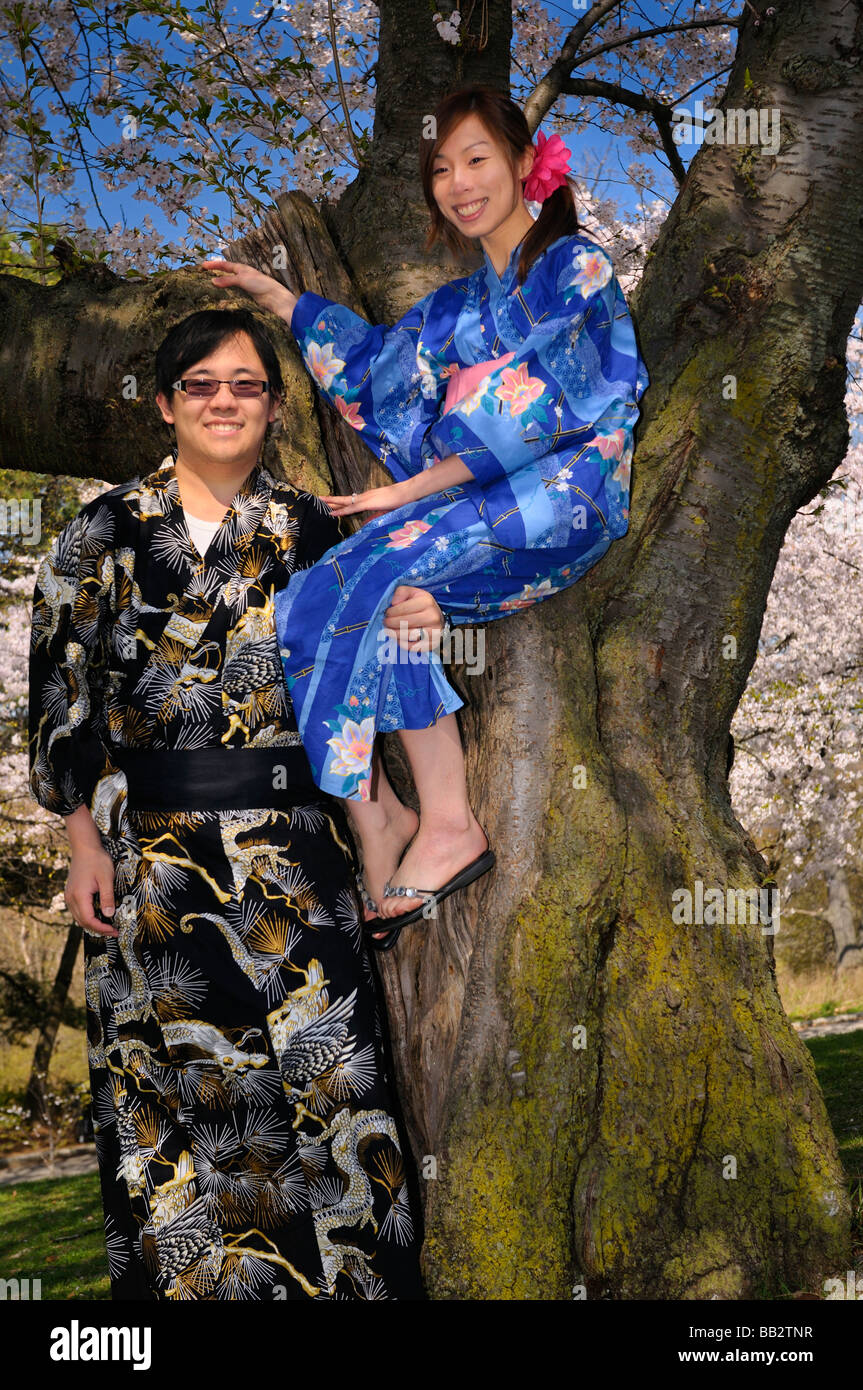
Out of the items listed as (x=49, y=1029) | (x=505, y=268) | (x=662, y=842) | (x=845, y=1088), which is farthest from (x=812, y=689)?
(x=505, y=268)

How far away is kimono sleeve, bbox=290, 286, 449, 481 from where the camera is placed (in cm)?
350

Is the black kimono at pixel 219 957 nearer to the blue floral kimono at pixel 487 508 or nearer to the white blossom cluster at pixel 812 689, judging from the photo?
the blue floral kimono at pixel 487 508

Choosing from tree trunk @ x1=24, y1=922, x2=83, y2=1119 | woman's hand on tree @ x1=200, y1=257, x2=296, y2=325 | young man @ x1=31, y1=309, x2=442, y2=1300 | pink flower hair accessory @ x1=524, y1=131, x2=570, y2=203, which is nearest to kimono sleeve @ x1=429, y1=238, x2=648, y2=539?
pink flower hair accessory @ x1=524, y1=131, x2=570, y2=203

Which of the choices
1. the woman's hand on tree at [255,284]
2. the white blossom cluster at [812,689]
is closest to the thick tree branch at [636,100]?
the woman's hand on tree at [255,284]

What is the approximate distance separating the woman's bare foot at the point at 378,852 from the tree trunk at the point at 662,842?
0.73 ft

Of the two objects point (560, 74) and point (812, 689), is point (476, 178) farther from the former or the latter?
point (812, 689)

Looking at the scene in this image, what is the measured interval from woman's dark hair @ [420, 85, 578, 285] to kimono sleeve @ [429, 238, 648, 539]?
7 cm

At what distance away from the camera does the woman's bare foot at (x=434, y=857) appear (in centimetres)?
321

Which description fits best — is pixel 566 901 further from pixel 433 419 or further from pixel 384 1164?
pixel 433 419

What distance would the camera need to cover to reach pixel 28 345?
4.30m

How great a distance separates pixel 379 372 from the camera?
11.7ft

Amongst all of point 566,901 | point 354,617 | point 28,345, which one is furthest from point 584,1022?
point 28,345

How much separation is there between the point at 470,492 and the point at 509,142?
1.01m

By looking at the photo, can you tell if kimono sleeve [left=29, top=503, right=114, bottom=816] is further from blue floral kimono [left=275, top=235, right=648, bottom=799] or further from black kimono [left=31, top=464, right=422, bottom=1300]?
blue floral kimono [left=275, top=235, right=648, bottom=799]
